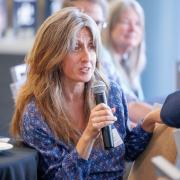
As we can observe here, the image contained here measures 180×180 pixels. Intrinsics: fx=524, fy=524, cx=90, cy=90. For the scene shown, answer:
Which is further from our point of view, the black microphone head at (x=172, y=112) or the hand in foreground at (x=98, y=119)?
the hand in foreground at (x=98, y=119)

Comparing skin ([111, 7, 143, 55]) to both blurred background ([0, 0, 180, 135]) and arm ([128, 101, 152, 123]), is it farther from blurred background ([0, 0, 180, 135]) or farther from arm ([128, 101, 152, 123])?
blurred background ([0, 0, 180, 135])

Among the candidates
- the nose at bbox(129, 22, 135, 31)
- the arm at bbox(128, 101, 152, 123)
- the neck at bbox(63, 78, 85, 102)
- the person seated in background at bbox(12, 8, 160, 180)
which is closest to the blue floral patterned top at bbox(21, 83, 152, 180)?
the person seated in background at bbox(12, 8, 160, 180)

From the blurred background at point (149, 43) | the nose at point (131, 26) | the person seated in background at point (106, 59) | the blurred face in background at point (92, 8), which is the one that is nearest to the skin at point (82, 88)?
the person seated in background at point (106, 59)

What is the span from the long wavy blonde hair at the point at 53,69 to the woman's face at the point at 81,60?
0.06ft

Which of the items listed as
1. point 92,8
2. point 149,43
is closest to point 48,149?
point 92,8

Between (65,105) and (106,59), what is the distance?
3.39 ft

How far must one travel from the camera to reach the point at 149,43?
15.6ft

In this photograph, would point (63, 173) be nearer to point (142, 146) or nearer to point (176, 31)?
point (142, 146)

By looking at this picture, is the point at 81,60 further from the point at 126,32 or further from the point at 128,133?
the point at 126,32

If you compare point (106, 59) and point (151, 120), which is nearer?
point (151, 120)

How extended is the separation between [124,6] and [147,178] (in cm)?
164

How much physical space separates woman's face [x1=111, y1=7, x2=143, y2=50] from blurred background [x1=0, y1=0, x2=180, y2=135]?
1290mm

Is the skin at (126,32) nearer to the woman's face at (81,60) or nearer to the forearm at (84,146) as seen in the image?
the woman's face at (81,60)

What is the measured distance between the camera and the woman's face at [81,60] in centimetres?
180
